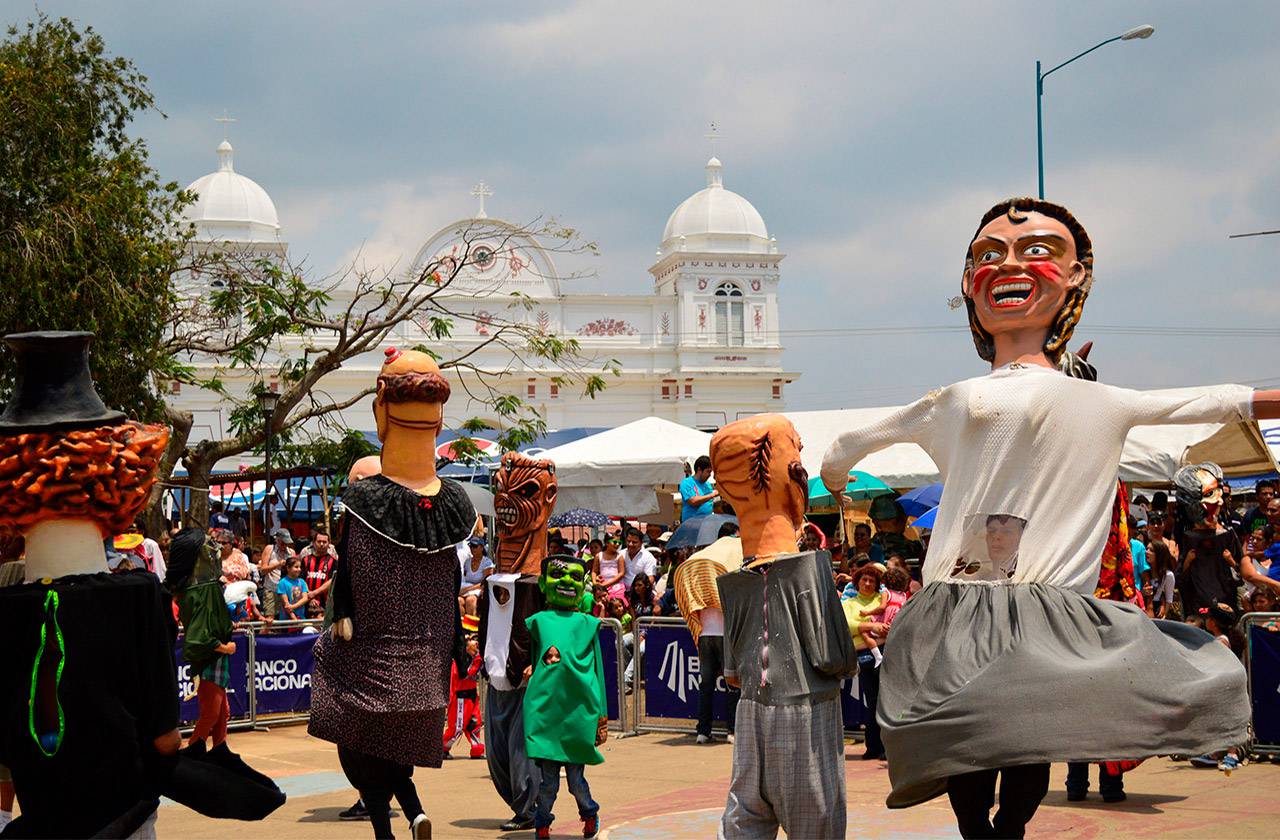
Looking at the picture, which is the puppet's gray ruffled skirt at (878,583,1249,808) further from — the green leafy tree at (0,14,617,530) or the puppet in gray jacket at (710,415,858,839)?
the green leafy tree at (0,14,617,530)

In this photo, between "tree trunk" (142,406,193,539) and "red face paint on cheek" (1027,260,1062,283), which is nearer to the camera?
"red face paint on cheek" (1027,260,1062,283)

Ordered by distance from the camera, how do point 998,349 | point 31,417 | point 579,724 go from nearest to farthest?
point 31,417, point 998,349, point 579,724

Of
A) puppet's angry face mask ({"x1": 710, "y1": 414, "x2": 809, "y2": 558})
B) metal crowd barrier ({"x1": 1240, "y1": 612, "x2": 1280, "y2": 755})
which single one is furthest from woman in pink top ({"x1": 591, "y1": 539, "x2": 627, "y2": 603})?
puppet's angry face mask ({"x1": 710, "y1": 414, "x2": 809, "y2": 558})

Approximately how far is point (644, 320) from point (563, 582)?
145ft

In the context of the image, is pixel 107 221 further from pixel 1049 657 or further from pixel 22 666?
pixel 1049 657

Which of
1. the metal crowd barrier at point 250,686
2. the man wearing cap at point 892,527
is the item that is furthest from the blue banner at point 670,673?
the man wearing cap at point 892,527

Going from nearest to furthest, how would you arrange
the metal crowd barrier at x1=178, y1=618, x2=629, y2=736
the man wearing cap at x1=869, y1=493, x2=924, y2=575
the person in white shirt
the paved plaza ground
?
1. the paved plaza ground
2. the metal crowd barrier at x1=178, y1=618, x2=629, y2=736
3. the man wearing cap at x1=869, y1=493, x2=924, y2=575
4. the person in white shirt

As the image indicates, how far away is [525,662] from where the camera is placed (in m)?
7.56

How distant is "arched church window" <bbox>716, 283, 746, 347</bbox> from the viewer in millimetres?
52344

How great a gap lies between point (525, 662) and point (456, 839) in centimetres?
98

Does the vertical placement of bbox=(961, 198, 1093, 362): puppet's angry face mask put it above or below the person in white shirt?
above

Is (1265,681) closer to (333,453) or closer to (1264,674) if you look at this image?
(1264,674)

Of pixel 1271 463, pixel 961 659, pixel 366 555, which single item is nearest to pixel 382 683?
pixel 366 555

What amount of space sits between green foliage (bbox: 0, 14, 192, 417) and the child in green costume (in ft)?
35.9
